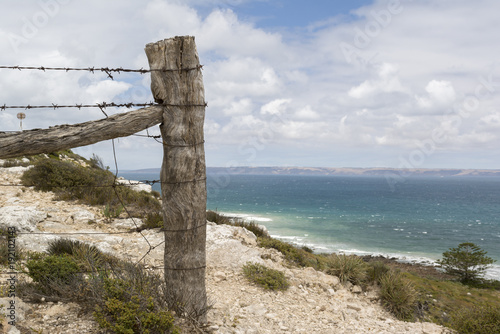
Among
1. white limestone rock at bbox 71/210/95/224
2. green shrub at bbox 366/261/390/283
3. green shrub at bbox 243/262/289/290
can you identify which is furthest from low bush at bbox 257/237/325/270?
white limestone rock at bbox 71/210/95/224

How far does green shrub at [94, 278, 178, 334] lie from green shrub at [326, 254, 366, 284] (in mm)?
6514

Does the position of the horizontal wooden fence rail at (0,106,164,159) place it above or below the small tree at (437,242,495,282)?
above

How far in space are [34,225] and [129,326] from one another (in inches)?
295

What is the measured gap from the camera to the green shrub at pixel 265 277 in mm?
7529

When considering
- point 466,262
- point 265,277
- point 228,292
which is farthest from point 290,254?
point 466,262

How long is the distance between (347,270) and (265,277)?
3.11 meters

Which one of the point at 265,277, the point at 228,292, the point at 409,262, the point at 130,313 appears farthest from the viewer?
the point at 409,262

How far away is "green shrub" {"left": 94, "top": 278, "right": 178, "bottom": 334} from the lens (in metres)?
3.83

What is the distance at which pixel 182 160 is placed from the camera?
13.7 feet

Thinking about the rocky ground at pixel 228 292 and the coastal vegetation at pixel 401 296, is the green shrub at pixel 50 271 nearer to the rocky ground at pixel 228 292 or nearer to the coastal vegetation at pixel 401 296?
the rocky ground at pixel 228 292

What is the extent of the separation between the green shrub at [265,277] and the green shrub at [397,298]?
9.42ft

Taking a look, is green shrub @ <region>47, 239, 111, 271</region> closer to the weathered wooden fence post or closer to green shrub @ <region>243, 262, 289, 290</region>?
green shrub @ <region>243, 262, 289, 290</region>

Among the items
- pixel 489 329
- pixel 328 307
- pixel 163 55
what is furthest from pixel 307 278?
pixel 163 55

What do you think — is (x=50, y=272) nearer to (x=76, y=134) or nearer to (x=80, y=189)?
(x=76, y=134)
